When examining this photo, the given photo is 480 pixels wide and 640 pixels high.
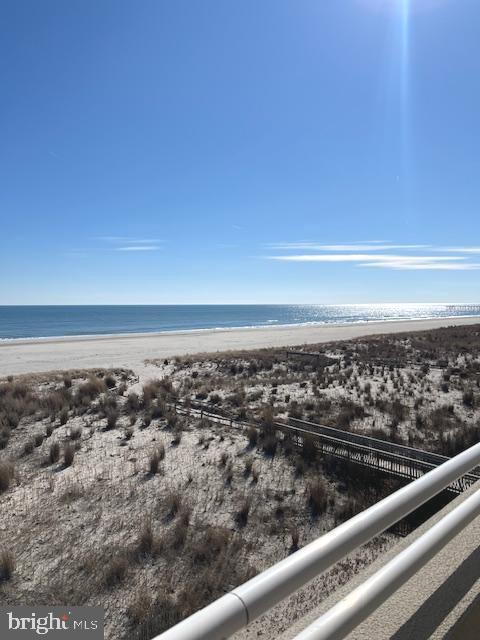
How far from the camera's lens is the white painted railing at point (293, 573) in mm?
1250

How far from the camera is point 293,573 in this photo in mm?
1508

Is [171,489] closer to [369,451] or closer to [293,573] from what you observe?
[369,451]

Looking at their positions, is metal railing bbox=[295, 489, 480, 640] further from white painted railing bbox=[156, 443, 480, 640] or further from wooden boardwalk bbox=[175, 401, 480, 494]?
wooden boardwalk bbox=[175, 401, 480, 494]

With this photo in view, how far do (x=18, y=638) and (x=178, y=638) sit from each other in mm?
1999

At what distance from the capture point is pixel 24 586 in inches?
186

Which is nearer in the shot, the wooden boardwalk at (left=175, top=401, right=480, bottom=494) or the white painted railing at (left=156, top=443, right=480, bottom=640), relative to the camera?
the white painted railing at (left=156, top=443, right=480, bottom=640)

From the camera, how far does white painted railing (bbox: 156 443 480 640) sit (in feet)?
4.10

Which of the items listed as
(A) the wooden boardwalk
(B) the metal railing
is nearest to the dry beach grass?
(A) the wooden boardwalk

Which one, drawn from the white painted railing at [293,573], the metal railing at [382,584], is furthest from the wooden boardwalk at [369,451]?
the white painted railing at [293,573]

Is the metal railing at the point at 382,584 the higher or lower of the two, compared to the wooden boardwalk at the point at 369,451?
higher

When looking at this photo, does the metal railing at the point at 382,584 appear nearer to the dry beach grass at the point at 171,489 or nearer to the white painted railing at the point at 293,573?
the white painted railing at the point at 293,573

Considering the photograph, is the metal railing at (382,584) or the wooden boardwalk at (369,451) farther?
the wooden boardwalk at (369,451)

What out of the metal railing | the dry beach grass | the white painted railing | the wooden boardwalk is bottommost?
the dry beach grass

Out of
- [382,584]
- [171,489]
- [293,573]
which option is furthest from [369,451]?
[293,573]
